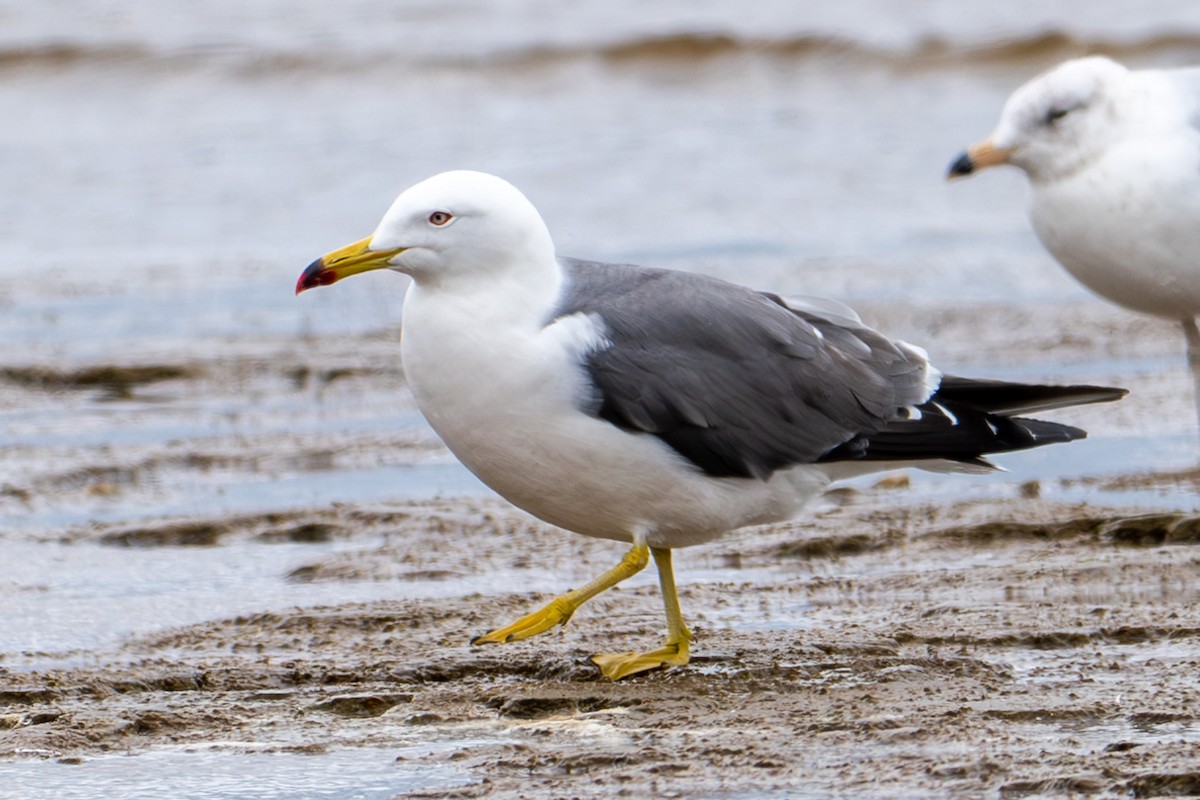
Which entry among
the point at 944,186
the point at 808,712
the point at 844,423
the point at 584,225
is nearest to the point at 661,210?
the point at 584,225

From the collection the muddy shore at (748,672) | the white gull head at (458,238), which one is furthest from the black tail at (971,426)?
the white gull head at (458,238)

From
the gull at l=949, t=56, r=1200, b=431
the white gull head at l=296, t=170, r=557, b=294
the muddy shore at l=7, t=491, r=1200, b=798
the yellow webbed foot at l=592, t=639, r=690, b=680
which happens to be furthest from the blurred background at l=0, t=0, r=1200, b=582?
the yellow webbed foot at l=592, t=639, r=690, b=680

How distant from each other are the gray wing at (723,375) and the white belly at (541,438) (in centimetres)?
5

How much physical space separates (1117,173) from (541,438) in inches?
119

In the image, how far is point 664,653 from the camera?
4324 millimetres

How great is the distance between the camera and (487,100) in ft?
49.7

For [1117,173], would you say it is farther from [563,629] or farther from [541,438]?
[541,438]

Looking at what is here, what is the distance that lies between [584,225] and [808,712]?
22.7 ft

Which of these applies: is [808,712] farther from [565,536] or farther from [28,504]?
[28,504]

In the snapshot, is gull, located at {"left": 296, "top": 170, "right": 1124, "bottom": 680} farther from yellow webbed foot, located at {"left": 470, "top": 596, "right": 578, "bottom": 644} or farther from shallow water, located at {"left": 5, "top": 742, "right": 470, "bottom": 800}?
shallow water, located at {"left": 5, "top": 742, "right": 470, "bottom": 800}

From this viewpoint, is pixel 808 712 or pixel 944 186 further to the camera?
pixel 944 186

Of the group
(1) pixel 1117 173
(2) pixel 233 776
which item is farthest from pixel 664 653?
(1) pixel 1117 173

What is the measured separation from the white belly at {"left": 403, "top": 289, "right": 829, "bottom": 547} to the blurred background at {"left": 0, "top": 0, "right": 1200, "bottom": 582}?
1766 millimetres

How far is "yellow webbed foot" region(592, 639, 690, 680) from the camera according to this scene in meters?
4.24
